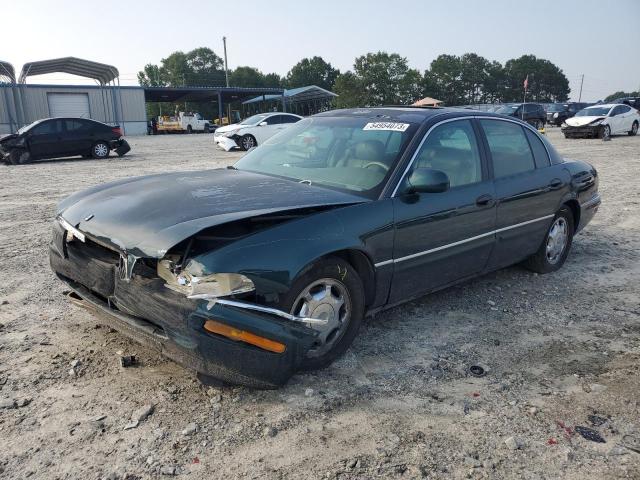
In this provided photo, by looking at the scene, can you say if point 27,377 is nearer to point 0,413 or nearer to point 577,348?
point 0,413

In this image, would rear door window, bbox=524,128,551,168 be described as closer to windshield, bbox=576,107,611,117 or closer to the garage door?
windshield, bbox=576,107,611,117

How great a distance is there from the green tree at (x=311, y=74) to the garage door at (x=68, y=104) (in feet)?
237

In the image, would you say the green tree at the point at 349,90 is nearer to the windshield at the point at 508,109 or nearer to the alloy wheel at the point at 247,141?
the windshield at the point at 508,109

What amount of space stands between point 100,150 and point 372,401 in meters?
17.0

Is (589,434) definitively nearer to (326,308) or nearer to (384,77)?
(326,308)

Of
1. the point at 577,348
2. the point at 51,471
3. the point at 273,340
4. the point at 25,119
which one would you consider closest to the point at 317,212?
the point at 273,340

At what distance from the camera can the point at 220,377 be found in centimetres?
281

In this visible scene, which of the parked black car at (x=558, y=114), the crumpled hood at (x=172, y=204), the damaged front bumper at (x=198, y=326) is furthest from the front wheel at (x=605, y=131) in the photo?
the damaged front bumper at (x=198, y=326)

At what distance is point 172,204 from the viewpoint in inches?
125

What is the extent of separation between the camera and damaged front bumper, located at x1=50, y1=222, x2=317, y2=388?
267 cm

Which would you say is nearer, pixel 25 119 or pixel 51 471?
pixel 51 471

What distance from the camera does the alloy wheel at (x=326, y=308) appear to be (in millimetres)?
3062

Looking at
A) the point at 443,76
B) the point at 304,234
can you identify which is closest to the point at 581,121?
the point at 304,234

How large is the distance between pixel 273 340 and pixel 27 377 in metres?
1.58
